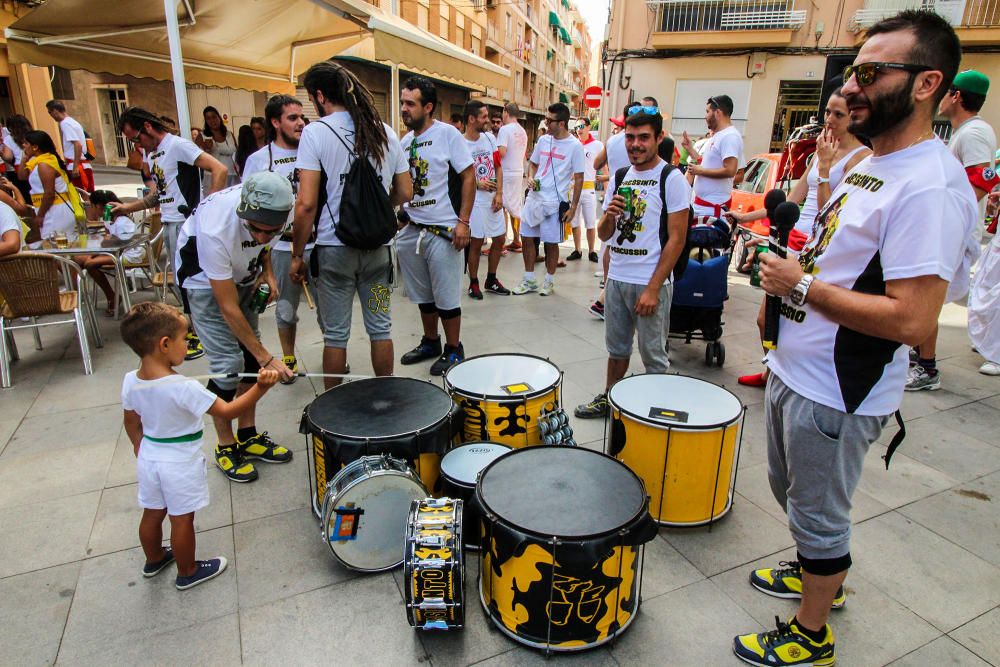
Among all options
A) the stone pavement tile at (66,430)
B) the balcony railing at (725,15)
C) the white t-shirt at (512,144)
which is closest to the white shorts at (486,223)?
the white t-shirt at (512,144)

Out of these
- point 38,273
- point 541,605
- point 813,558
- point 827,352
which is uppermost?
point 827,352

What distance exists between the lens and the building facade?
15.9 meters

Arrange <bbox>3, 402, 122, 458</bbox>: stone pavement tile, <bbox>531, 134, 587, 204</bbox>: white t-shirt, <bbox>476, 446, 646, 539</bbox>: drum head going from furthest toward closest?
<bbox>531, 134, 587, 204</bbox>: white t-shirt, <bbox>3, 402, 122, 458</bbox>: stone pavement tile, <bbox>476, 446, 646, 539</bbox>: drum head

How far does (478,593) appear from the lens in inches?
92.0

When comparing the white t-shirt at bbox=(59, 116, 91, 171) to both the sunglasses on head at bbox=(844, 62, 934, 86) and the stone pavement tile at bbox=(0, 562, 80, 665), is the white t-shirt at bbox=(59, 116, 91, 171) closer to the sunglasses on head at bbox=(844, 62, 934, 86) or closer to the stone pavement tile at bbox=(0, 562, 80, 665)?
the stone pavement tile at bbox=(0, 562, 80, 665)

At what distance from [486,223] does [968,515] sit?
16.8 ft

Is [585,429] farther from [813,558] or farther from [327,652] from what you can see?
[327,652]

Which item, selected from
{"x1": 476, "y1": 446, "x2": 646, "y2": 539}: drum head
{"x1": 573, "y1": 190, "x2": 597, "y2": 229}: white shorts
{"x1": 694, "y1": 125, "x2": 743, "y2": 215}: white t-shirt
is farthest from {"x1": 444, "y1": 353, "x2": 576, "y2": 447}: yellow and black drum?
{"x1": 573, "y1": 190, "x2": 597, "y2": 229}: white shorts

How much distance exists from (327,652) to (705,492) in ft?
5.64

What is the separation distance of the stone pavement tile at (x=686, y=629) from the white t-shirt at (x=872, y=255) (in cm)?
103

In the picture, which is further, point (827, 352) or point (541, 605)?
point (541, 605)

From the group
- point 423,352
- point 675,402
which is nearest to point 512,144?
point 423,352

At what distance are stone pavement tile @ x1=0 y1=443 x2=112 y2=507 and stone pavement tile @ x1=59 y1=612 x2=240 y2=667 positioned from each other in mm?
1220

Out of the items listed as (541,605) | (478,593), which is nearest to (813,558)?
(541,605)
